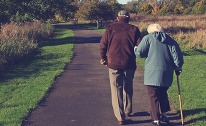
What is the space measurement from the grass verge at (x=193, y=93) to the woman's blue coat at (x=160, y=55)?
99 cm

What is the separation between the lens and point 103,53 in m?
7.62

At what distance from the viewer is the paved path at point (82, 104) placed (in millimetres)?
7770

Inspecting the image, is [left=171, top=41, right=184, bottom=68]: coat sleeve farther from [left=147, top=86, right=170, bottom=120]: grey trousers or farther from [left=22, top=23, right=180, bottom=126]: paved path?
[left=22, top=23, right=180, bottom=126]: paved path

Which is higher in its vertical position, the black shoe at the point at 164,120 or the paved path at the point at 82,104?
the black shoe at the point at 164,120

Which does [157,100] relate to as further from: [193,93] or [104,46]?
[193,93]

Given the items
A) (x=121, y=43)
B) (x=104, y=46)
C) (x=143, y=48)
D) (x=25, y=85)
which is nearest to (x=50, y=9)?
(x=25, y=85)

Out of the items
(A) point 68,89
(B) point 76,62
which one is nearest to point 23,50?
(B) point 76,62

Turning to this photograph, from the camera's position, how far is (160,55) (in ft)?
23.4

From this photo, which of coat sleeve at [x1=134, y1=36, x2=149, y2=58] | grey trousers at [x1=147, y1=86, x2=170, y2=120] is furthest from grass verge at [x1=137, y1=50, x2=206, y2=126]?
coat sleeve at [x1=134, y1=36, x2=149, y2=58]

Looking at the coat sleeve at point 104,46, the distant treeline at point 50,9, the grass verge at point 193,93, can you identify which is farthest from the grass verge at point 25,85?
the distant treeline at point 50,9

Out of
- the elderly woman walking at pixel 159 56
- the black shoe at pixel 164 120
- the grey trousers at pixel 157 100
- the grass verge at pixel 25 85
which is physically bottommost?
the grass verge at pixel 25 85

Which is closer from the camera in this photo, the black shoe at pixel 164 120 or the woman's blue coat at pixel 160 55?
the woman's blue coat at pixel 160 55

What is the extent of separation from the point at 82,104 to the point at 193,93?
2.70m

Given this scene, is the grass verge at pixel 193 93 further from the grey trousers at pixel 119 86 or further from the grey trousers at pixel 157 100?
the grey trousers at pixel 119 86
